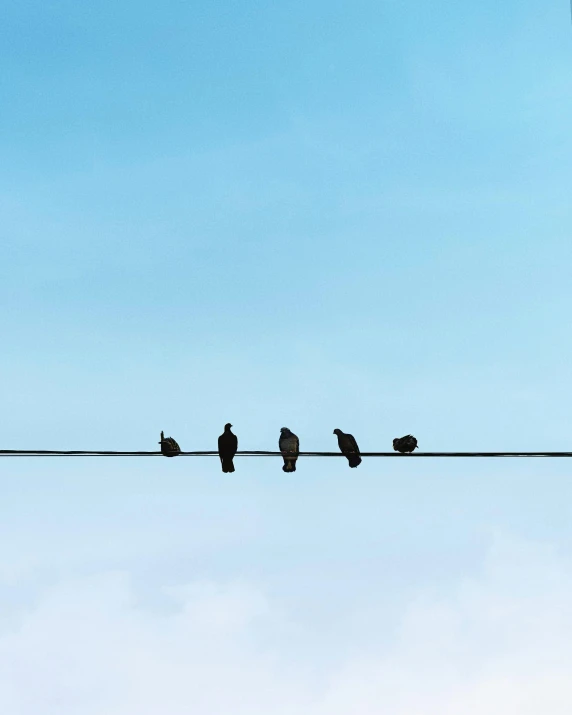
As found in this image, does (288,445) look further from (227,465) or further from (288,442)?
(227,465)

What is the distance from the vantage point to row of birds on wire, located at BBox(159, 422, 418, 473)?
18969 mm

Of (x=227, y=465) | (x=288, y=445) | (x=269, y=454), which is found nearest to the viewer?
(x=269, y=454)

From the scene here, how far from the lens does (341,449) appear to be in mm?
20938

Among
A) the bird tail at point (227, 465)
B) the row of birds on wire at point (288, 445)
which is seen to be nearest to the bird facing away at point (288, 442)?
the row of birds on wire at point (288, 445)

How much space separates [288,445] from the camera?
67.7ft

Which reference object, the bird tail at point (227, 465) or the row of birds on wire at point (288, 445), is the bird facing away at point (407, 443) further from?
the bird tail at point (227, 465)

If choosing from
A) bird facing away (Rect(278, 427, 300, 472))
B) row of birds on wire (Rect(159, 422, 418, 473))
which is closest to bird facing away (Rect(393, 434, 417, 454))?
row of birds on wire (Rect(159, 422, 418, 473))

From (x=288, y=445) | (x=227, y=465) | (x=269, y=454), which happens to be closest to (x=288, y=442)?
(x=288, y=445)

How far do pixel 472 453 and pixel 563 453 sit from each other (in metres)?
1.06

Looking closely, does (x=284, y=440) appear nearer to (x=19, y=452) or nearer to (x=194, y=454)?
(x=194, y=454)

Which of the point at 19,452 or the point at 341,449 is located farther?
the point at 341,449

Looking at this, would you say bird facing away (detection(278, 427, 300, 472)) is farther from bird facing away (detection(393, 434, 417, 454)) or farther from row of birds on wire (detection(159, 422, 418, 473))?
bird facing away (detection(393, 434, 417, 454))

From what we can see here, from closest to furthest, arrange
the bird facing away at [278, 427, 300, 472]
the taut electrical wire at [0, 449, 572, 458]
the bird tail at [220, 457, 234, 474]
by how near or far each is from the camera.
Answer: the taut electrical wire at [0, 449, 572, 458]
the bird tail at [220, 457, 234, 474]
the bird facing away at [278, 427, 300, 472]

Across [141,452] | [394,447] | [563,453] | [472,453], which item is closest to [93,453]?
[141,452]
